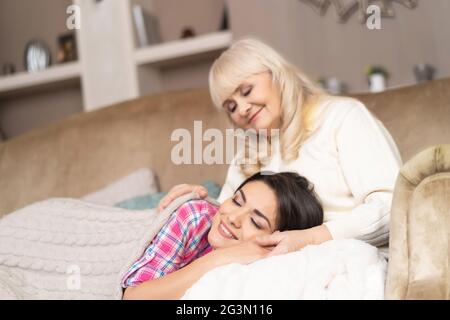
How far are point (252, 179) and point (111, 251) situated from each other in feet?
1.28

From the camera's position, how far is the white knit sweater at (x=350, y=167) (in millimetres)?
1423

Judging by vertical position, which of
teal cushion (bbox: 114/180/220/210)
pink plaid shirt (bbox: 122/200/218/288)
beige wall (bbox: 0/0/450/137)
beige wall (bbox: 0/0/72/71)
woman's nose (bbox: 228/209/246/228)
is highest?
beige wall (bbox: 0/0/72/71)

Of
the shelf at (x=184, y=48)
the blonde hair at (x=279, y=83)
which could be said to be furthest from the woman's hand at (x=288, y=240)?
the shelf at (x=184, y=48)

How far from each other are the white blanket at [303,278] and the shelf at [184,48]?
74.3 inches

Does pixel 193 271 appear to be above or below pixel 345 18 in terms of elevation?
below

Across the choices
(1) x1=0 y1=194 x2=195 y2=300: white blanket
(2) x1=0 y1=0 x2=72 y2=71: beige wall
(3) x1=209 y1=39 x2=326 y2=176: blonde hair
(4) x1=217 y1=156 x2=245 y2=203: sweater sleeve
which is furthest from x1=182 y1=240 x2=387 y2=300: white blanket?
(2) x1=0 y1=0 x2=72 y2=71: beige wall

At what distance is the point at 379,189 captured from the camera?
1.46m

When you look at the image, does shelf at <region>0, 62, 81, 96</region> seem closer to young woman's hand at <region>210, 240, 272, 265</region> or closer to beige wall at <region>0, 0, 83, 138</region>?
beige wall at <region>0, 0, 83, 138</region>

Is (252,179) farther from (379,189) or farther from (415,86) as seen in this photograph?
(415,86)

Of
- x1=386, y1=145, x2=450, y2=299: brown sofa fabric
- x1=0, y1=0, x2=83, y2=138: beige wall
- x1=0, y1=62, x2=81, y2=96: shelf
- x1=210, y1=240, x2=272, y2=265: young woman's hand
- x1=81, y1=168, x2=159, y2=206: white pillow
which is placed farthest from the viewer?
x1=0, y1=0, x2=83, y2=138: beige wall

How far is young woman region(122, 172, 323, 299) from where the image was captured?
1.32 metres

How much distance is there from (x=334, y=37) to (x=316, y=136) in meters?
1.14
